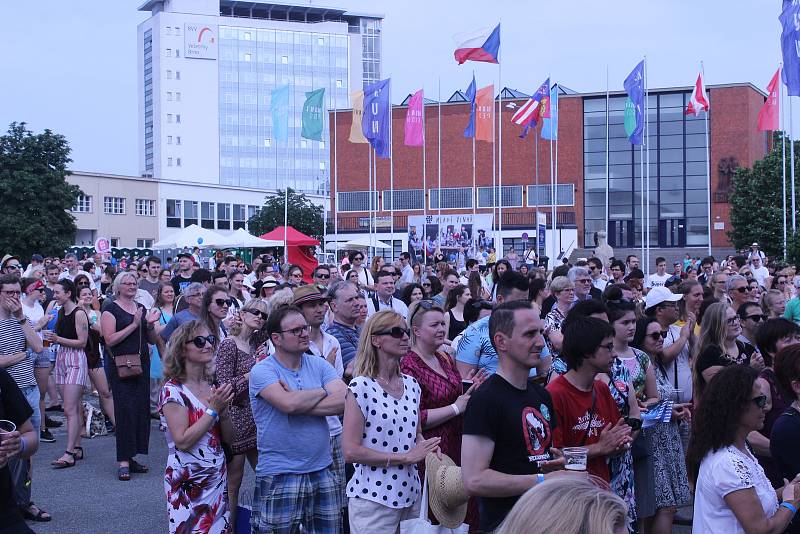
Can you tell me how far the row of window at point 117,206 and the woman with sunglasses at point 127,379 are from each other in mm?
65857

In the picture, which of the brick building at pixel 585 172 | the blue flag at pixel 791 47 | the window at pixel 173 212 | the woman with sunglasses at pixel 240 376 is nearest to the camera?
the woman with sunglasses at pixel 240 376

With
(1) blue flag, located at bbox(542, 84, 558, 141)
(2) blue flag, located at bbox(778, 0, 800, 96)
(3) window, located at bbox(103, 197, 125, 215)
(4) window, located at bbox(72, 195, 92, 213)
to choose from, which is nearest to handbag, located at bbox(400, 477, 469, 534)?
(2) blue flag, located at bbox(778, 0, 800, 96)

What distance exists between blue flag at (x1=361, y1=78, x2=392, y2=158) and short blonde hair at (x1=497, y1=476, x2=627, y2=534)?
33.2m

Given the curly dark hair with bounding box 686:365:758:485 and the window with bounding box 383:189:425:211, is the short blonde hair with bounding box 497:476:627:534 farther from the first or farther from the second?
the window with bounding box 383:189:425:211

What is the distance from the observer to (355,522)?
5188 mm

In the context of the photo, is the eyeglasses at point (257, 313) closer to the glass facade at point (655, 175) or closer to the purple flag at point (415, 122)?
the purple flag at point (415, 122)

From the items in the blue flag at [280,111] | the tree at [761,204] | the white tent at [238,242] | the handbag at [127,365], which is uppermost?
the blue flag at [280,111]

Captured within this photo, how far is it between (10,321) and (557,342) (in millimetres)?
4981

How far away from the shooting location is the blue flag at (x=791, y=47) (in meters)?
23.9

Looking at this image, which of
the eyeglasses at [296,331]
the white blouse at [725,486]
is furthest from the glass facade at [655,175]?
the white blouse at [725,486]

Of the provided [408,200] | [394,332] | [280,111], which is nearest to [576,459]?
[394,332]

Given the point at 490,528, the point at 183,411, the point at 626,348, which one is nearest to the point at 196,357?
the point at 183,411

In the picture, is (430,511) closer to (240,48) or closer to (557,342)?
(557,342)

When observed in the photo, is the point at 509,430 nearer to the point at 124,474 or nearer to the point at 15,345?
the point at 15,345
